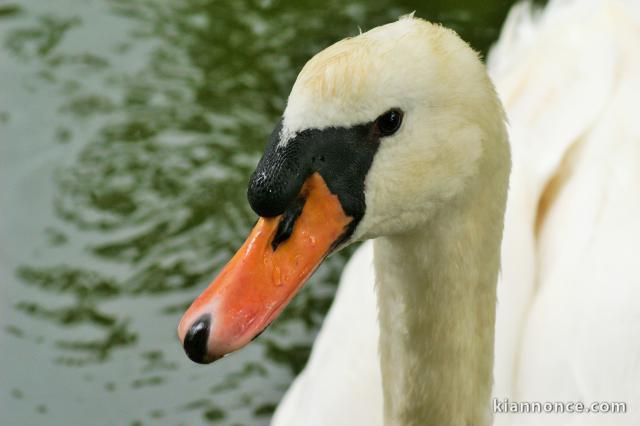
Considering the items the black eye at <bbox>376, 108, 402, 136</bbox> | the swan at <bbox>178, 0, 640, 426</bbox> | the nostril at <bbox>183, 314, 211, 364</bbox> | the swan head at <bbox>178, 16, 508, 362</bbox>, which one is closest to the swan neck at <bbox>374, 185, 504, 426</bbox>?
A: the swan at <bbox>178, 0, 640, 426</bbox>

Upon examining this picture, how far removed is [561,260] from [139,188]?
2377mm

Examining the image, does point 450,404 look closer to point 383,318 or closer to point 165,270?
point 383,318

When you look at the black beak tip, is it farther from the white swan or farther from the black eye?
the white swan

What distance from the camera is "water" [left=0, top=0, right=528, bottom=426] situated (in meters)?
4.86

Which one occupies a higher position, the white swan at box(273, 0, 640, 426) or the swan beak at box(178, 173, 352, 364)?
the swan beak at box(178, 173, 352, 364)

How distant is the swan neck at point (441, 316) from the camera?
2.81 meters

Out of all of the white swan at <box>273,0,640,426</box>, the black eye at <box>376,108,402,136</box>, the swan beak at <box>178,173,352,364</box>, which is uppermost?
the black eye at <box>376,108,402,136</box>

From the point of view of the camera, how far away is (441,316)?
2.93m

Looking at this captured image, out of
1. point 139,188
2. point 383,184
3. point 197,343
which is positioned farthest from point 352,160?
point 139,188

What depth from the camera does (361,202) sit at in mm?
2629

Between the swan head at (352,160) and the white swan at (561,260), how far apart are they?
80 centimetres

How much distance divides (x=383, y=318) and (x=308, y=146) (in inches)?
26.9

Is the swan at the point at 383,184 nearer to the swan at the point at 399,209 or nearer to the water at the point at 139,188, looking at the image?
the swan at the point at 399,209

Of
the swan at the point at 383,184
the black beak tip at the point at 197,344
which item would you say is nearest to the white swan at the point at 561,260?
the swan at the point at 383,184
